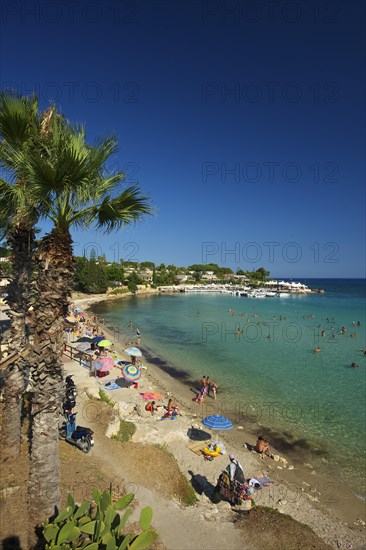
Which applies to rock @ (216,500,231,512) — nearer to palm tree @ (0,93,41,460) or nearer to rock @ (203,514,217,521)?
rock @ (203,514,217,521)

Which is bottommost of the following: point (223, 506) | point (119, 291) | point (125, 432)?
point (223, 506)

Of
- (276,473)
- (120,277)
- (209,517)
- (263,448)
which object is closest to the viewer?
(209,517)

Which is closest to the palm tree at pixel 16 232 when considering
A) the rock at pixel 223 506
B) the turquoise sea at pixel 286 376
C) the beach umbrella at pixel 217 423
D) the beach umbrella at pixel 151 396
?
the rock at pixel 223 506

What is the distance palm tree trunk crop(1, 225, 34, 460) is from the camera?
312 inches

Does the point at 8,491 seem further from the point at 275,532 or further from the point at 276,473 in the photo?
the point at 276,473

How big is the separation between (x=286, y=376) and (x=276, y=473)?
14.4 meters

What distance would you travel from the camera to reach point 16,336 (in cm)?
833

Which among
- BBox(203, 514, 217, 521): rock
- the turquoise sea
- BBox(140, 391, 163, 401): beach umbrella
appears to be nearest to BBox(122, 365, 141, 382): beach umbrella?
BBox(140, 391, 163, 401): beach umbrella

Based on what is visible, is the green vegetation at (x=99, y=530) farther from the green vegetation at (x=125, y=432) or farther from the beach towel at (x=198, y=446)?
the beach towel at (x=198, y=446)

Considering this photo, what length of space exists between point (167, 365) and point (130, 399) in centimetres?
978

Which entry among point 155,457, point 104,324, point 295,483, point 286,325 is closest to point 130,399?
point 155,457

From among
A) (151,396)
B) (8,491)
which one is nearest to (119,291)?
(151,396)

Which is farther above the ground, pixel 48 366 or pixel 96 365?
pixel 48 366

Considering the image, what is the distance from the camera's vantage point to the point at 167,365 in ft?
92.6
